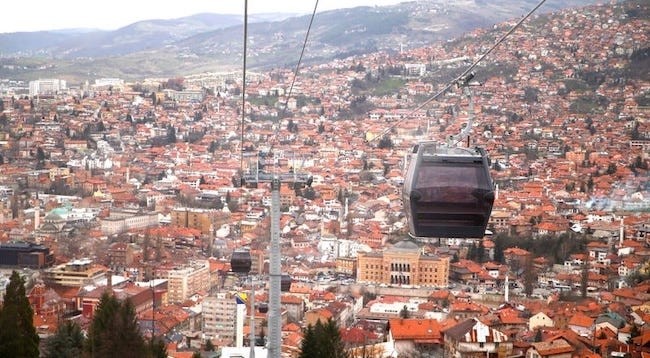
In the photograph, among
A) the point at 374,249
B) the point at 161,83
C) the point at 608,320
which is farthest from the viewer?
the point at 161,83

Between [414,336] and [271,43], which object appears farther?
[271,43]

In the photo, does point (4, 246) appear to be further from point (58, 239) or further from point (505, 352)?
point (505, 352)

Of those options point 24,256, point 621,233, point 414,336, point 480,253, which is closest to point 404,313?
point 414,336

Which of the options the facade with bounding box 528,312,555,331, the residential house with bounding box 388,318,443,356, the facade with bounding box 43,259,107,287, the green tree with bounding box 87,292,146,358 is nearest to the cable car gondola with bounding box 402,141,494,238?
the green tree with bounding box 87,292,146,358

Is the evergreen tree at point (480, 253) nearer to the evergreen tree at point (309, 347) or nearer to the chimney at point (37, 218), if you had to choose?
the chimney at point (37, 218)

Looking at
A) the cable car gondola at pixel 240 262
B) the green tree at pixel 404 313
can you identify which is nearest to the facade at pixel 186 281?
the green tree at pixel 404 313

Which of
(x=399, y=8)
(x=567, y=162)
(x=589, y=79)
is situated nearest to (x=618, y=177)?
(x=567, y=162)

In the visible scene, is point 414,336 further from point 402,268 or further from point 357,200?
point 357,200
